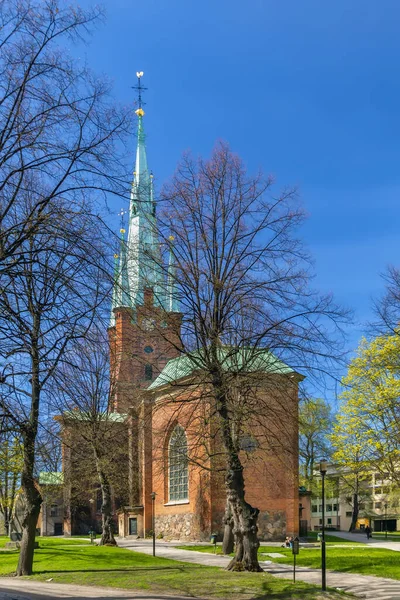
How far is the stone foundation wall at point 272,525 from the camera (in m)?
39.6

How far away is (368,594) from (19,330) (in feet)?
41.8

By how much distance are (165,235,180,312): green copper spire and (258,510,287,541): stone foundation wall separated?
2186 centimetres

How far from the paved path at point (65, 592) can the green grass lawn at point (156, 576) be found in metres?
0.68

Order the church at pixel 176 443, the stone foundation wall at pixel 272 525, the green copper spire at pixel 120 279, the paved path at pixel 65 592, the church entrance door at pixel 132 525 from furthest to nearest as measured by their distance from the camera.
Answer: the church entrance door at pixel 132 525, the stone foundation wall at pixel 272 525, the church at pixel 176 443, the paved path at pixel 65 592, the green copper spire at pixel 120 279

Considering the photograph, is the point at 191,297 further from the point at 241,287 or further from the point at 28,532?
the point at 28,532

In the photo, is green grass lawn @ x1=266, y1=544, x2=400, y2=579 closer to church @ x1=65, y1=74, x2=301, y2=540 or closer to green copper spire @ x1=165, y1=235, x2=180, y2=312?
church @ x1=65, y1=74, x2=301, y2=540

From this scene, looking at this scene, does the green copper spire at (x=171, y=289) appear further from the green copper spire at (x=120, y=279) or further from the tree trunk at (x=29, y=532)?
the green copper spire at (x=120, y=279)

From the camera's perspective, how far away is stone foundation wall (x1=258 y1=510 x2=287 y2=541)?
1558 inches

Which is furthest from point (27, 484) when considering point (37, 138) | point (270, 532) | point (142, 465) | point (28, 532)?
point (142, 465)

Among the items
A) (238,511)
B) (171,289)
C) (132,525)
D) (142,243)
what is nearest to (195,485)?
(132,525)

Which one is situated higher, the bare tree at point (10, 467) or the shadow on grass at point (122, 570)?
the bare tree at point (10, 467)

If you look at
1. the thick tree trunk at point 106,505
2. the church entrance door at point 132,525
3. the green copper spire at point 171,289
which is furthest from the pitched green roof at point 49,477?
the church entrance door at point 132,525

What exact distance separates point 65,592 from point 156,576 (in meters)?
4.10

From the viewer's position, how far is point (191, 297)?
21.3 metres
